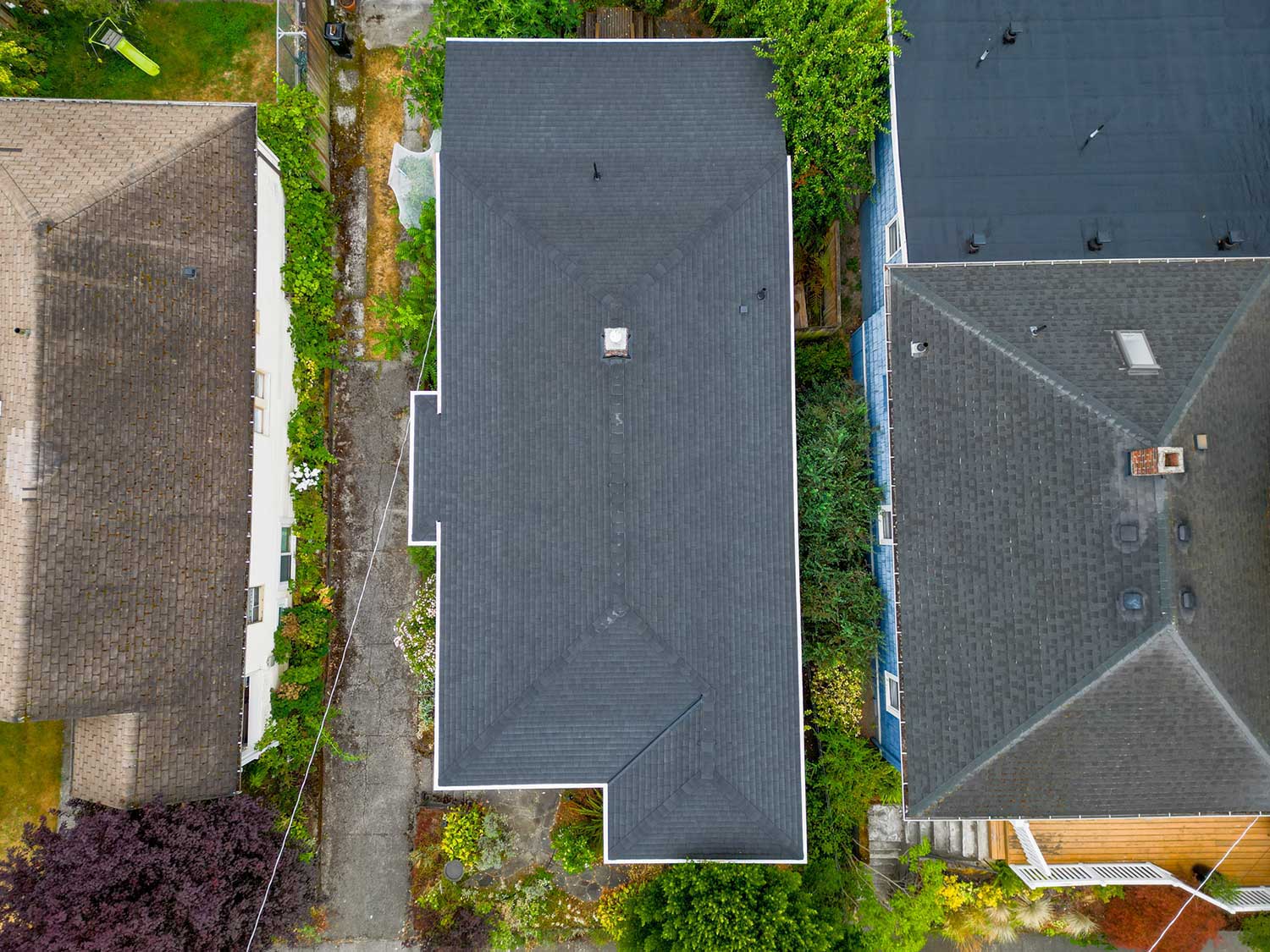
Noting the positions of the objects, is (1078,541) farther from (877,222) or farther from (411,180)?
(411,180)

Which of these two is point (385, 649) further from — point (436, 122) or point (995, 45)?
point (995, 45)

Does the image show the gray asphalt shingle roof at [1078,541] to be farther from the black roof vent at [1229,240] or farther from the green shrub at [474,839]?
the green shrub at [474,839]

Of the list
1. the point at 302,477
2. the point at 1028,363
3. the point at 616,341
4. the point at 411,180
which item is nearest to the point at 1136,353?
the point at 1028,363

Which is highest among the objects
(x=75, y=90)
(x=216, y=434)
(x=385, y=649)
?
(x=75, y=90)

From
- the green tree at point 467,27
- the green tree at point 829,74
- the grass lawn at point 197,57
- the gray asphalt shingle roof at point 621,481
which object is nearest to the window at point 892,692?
the gray asphalt shingle roof at point 621,481

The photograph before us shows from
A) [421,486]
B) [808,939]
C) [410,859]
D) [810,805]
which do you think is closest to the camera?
[808,939]

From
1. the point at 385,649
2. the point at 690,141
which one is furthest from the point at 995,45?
the point at 385,649
